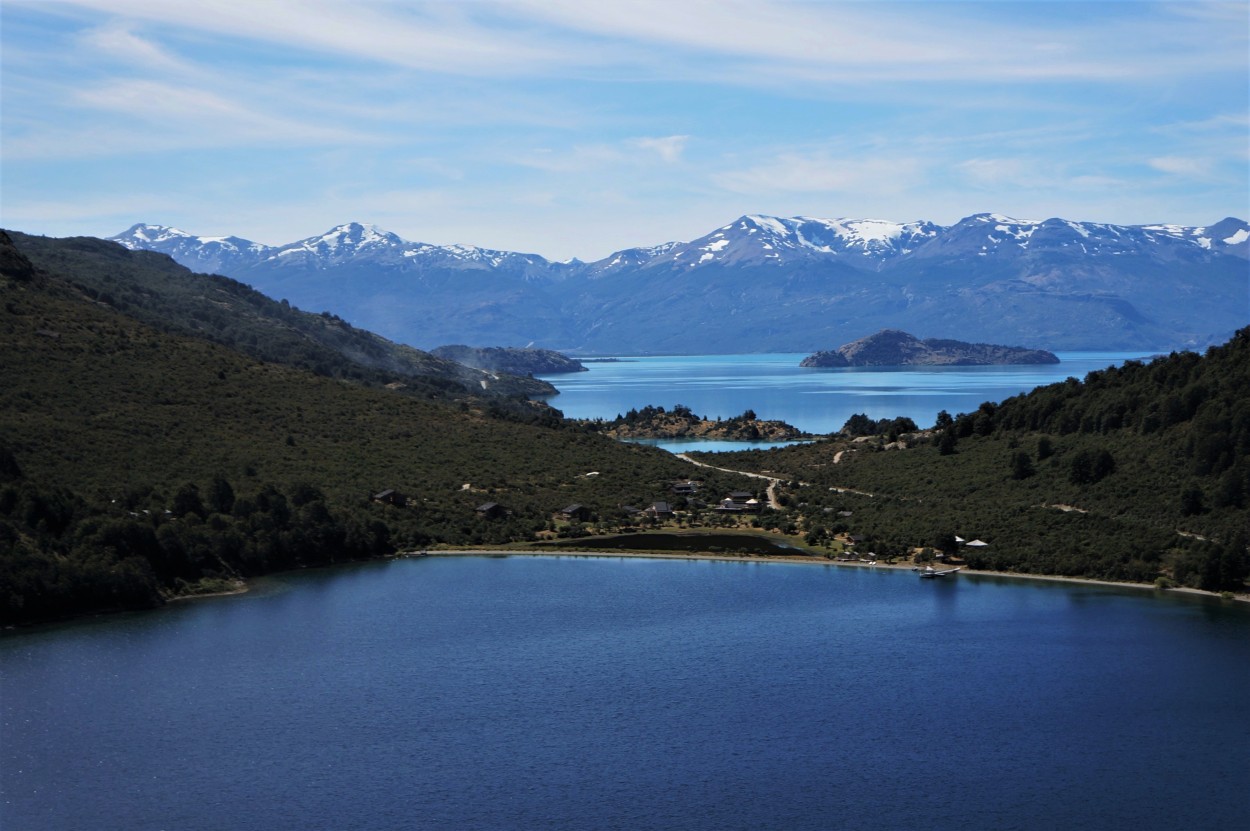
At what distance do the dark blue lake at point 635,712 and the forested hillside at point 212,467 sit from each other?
4898mm

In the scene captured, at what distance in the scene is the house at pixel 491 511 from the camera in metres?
86.2

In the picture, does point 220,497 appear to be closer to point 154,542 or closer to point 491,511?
point 154,542

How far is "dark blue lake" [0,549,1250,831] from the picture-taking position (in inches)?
1528

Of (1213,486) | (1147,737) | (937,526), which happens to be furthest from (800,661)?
(1213,486)

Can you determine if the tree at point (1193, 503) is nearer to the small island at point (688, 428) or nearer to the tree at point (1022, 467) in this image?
the tree at point (1022, 467)

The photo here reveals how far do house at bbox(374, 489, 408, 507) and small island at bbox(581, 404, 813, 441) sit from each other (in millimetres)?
72288

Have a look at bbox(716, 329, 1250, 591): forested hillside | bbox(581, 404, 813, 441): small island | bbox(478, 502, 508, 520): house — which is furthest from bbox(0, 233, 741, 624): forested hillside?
bbox(581, 404, 813, 441): small island

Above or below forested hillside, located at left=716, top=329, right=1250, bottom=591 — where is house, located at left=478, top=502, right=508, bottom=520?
below

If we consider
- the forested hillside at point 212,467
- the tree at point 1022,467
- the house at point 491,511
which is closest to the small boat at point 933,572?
the tree at point 1022,467

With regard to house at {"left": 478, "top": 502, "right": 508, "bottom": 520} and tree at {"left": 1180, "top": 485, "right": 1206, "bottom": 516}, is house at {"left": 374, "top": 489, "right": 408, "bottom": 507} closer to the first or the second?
house at {"left": 478, "top": 502, "right": 508, "bottom": 520}

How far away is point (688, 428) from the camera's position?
17175cm

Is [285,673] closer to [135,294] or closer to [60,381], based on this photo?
[60,381]

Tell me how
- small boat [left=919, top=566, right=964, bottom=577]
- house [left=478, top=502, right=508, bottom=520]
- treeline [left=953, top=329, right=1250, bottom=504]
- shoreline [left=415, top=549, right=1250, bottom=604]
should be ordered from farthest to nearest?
house [left=478, top=502, right=508, bottom=520]
treeline [left=953, top=329, right=1250, bottom=504]
small boat [left=919, top=566, right=964, bottom=577]
shoreline [left=415, top=549, right=1250, bottom=604]

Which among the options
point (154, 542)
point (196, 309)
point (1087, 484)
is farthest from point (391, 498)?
point (196, 309)
